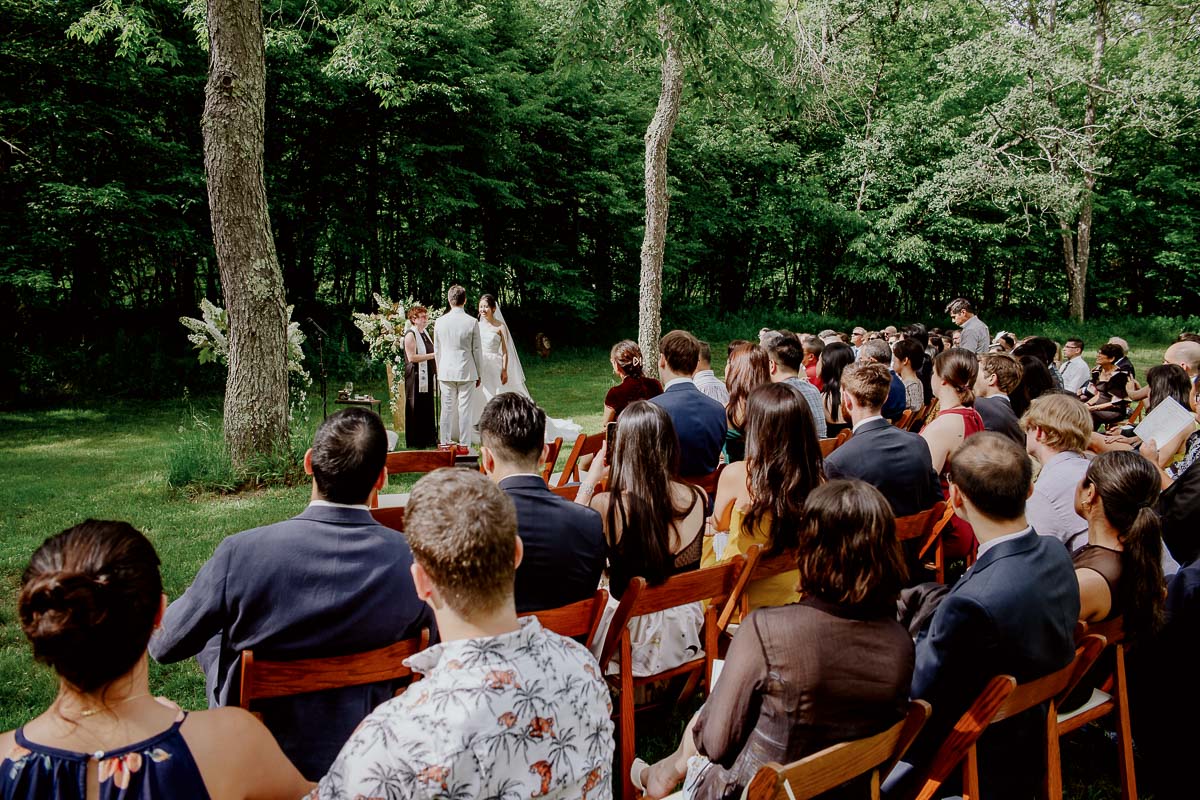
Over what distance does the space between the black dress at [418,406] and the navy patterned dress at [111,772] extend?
8545 millimetres

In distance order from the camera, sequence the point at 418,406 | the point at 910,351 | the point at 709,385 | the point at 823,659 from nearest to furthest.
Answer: the point at 823,659, the point at 709,385, the point at 910,351, the point at 418,406

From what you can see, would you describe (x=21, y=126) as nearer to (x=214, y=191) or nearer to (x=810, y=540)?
(x=214, y=191)

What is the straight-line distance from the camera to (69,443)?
1055 cm

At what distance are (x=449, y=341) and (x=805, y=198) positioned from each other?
18142 millimetres

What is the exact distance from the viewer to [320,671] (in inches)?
89.6

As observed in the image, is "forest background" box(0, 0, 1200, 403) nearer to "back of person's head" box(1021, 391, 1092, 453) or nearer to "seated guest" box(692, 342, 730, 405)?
"seated guest" box(692, 342, 730, 405)

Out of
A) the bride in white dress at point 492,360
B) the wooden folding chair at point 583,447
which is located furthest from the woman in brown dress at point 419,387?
the wooden folding chair at point 583,447

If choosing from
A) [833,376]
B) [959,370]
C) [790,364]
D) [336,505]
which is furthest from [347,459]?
[833,376]

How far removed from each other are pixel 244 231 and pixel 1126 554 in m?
7.32

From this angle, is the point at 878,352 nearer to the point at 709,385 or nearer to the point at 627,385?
the point at 709,385

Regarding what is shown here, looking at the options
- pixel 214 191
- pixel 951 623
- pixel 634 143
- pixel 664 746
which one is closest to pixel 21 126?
pixel 214 191

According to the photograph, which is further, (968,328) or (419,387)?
(419,387)

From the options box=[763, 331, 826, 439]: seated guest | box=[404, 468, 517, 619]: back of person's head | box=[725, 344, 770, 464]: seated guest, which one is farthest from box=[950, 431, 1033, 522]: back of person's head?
box=[763, 331, 826, 439]: seated guest

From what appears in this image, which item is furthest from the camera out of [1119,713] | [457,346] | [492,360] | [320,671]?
[492,360]
